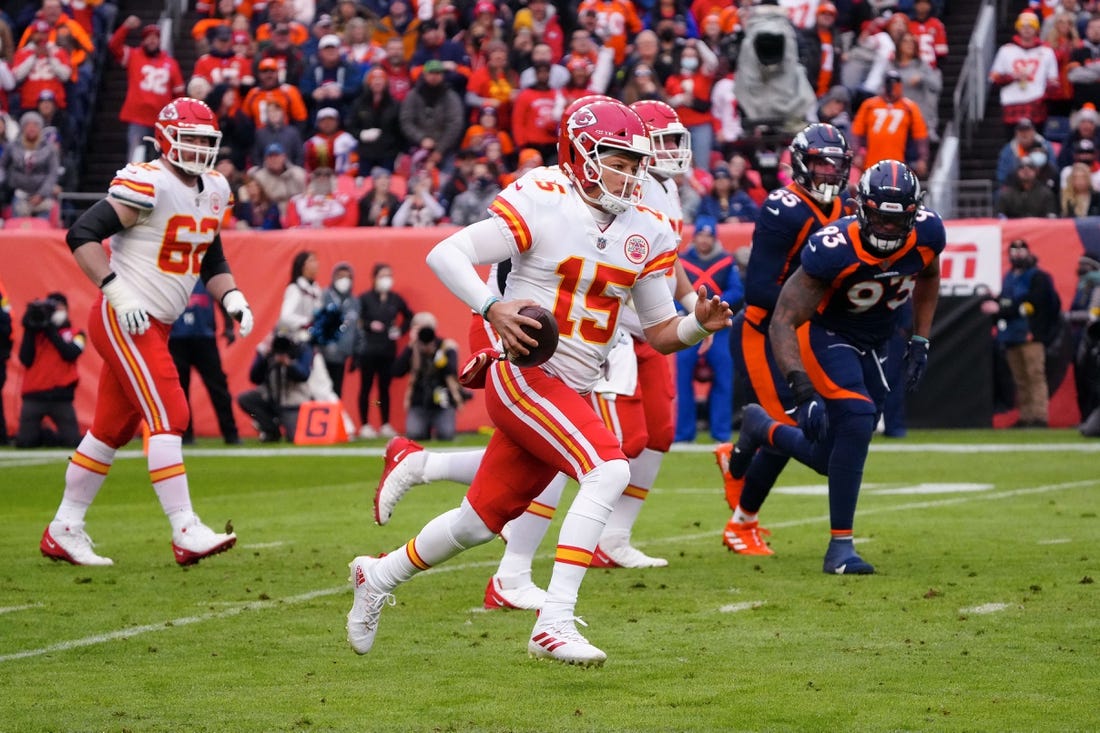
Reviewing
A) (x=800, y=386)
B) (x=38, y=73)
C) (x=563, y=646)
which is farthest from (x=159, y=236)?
(x=38, y=73)

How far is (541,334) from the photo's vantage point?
5.28 m

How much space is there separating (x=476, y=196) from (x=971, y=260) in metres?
4.67

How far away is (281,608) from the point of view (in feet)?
22.1

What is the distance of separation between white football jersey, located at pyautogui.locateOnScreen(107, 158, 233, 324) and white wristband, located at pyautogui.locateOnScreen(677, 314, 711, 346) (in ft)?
10.2

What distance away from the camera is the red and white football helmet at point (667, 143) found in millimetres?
7863

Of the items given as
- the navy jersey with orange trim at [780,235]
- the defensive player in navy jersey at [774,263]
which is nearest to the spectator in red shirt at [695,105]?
the defensive player in navy jersey at [774,263]

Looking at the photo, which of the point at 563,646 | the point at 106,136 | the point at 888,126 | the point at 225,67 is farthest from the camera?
the point at 106,136

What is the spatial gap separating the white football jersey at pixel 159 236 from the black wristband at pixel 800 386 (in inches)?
108

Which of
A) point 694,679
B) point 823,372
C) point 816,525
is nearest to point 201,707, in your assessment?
point 694,679

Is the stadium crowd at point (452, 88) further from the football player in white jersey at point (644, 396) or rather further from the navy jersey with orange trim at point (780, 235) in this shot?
the football player in white jersey at point (644, 396)

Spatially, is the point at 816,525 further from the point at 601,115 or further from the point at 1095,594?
the point at 601,115

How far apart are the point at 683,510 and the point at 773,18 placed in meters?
8.36

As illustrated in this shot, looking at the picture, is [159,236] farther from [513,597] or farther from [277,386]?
[277,386]

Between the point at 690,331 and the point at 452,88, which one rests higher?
the point at 690,331
